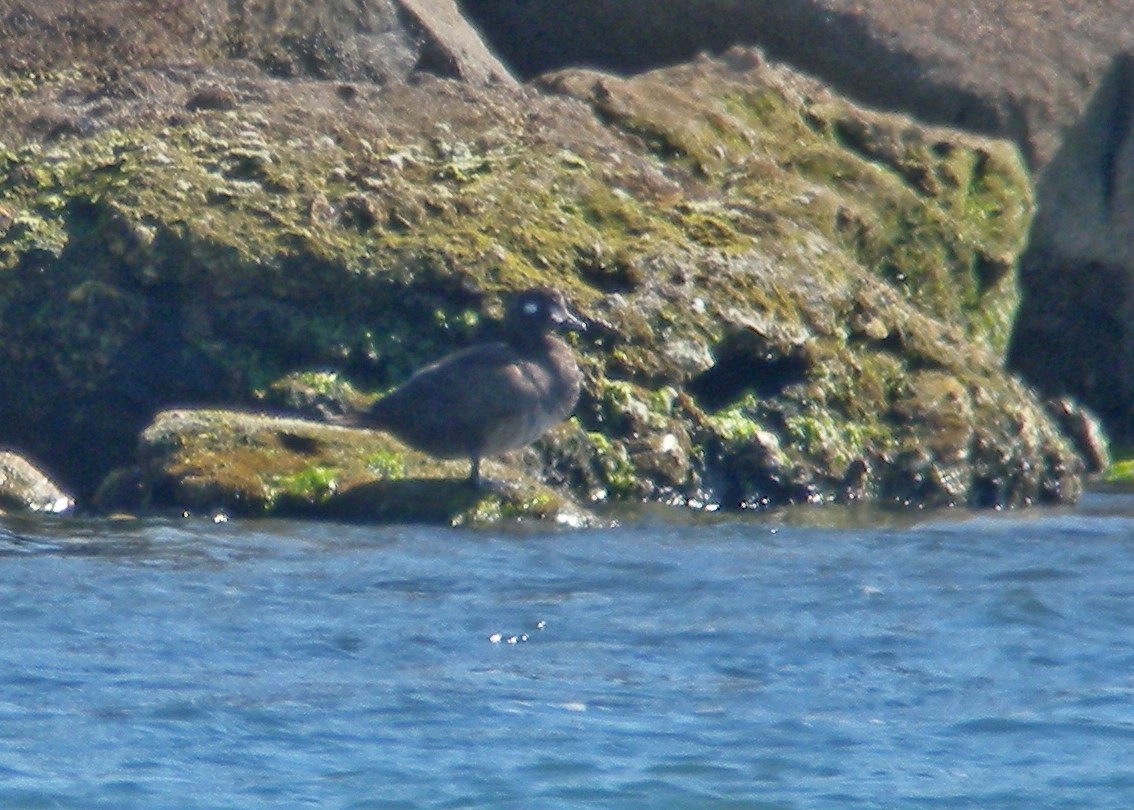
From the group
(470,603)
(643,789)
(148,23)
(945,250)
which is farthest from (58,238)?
(643,789)

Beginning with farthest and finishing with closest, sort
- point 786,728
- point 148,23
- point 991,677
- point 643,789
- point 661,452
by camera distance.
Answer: point 148,23 < point 661,452 < point 991,677 < point 786,728 < point 643,789

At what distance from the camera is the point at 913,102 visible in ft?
49.8

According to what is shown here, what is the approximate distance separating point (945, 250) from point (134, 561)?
611 cm

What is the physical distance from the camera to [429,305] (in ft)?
36.9

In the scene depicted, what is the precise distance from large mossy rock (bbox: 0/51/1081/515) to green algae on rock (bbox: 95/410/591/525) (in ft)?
2.24

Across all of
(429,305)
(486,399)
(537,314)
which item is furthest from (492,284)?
(486,399)

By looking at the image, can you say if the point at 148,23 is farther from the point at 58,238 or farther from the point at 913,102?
the point at 913,102

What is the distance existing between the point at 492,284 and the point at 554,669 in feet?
13.6

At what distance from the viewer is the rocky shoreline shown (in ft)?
36.0

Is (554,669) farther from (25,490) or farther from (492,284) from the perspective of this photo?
(492,284)

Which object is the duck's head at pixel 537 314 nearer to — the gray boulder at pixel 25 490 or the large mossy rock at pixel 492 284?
the large mossy rock at pixel 492 284

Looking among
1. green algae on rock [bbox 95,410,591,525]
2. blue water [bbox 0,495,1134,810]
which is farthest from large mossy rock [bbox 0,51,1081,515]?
blue water [bbox 0,495,1134,810]

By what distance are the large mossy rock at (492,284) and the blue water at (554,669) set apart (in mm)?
1365

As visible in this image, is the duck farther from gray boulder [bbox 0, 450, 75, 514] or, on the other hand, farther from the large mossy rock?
gray boulder [bbox 0, 450, 75, 514]
